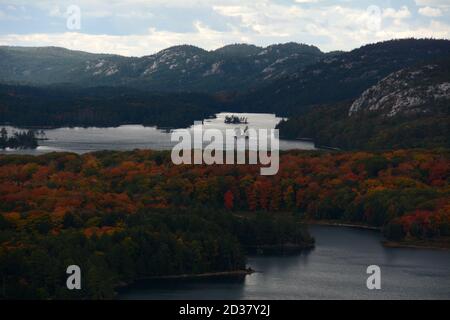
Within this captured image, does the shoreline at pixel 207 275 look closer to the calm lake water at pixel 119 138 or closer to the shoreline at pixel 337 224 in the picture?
the shoreline at pixel 337 224

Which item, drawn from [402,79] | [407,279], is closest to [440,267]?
[407,279]

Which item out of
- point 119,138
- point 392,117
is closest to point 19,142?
point 119,138

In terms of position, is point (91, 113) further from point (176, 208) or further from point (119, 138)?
point (176, 208)

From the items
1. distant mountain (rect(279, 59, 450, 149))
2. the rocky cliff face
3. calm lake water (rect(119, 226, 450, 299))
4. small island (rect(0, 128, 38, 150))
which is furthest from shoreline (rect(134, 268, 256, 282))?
the rocky cliff face

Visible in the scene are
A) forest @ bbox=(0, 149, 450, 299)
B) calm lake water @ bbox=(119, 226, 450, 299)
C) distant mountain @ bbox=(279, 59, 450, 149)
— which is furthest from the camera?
distant mountain @ bbox=(279, 59, 450, 149)

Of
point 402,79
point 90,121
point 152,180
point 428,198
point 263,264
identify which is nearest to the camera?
point 263,264

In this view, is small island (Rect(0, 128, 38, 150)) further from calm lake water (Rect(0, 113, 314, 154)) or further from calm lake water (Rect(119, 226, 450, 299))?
calm lake water (Rect(119, 226, 450, 299))
